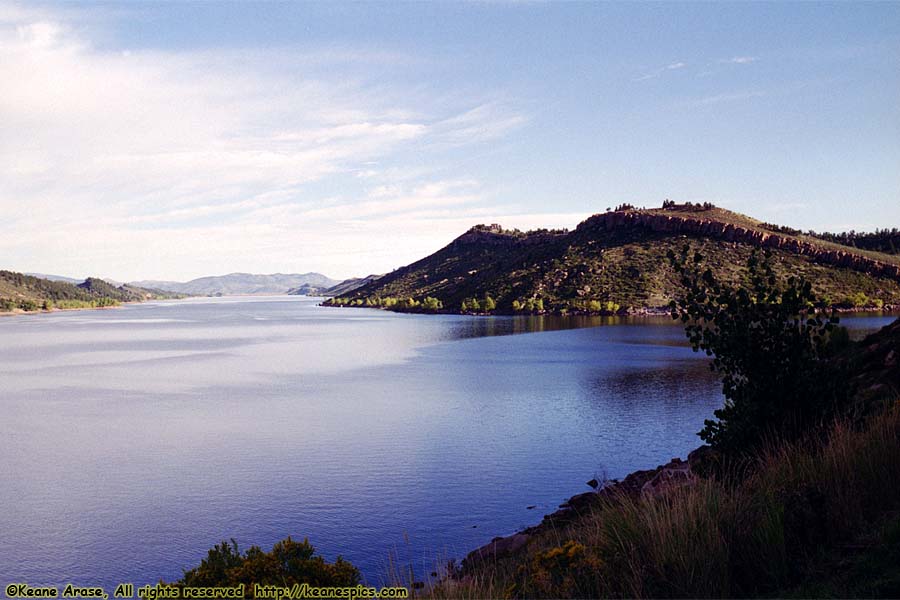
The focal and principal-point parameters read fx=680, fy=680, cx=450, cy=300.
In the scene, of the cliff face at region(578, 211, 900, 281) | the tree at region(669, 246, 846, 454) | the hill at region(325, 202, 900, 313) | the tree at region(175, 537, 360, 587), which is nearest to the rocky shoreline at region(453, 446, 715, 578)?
the tree at region(669, 246, 846, 454)

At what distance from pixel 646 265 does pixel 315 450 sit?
378 ft

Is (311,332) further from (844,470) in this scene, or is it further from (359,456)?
(844,470)

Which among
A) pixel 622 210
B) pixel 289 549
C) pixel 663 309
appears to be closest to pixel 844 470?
pixel 289 549

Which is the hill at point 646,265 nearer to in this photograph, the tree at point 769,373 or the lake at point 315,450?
the lake at point 315,450

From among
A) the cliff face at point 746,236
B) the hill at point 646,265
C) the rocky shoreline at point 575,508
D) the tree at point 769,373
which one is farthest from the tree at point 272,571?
the cliff face at point 746,236

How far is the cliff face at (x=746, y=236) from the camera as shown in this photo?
12631 cm

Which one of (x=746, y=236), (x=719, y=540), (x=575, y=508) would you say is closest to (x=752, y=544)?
(x=719, y=540)

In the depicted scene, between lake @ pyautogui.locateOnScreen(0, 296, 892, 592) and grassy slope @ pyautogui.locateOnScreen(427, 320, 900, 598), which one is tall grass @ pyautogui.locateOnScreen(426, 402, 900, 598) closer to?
grassy slope @ pyautogui.locateOnScreen(427, 320, 900, 598)

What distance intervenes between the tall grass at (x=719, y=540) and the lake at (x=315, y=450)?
7608mm

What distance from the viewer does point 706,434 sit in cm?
1235

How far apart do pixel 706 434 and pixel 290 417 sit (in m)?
25.6

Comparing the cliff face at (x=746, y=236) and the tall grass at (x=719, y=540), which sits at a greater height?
the cliff face at (x=746, y=236)

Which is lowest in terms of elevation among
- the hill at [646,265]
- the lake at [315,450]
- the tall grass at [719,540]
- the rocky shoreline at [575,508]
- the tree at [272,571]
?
the lake at [315,450]

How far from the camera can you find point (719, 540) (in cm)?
765
